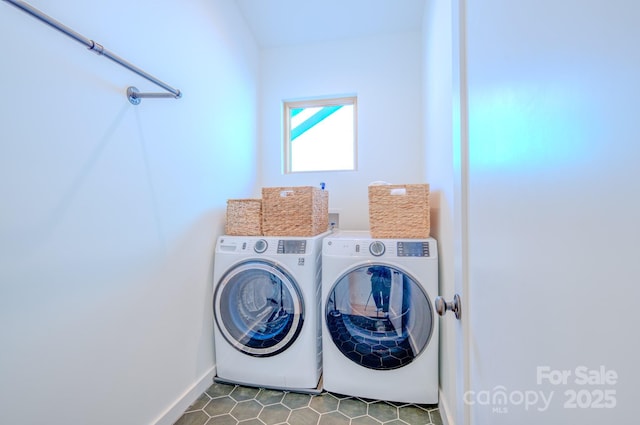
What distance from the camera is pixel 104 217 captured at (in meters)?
1.02

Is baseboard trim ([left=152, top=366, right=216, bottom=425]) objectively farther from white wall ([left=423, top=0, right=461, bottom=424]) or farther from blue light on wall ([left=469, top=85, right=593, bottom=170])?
blue light on wall ([left=469, top=85, right=593, bottom=170])

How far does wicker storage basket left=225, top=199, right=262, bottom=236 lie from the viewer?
1.66 m

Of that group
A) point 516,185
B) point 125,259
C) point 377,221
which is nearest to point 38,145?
point 125,259

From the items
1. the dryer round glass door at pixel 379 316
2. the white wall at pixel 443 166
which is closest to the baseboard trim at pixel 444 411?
the white wall at pixel 443 166

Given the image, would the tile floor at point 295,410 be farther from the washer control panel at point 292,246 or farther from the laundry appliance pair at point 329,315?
the washer control panel at point 292,246

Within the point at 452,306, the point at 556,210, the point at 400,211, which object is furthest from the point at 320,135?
the point at 556,210

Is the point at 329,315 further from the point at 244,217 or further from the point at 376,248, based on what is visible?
the point at 244,217

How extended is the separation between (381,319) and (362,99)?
70.7 inches

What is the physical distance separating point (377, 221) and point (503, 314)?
1053mm

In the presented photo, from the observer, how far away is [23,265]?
789mm

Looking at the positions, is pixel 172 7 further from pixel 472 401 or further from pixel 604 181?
pixel 472 401

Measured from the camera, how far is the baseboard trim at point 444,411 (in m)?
1.22

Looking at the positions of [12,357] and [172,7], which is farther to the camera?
[172,7]

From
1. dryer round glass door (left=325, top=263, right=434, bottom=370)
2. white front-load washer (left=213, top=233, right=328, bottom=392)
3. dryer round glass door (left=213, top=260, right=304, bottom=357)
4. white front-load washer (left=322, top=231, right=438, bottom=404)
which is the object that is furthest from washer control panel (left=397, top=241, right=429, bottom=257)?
dryer round glass door (left=213, top=260, right=304, bottom=357)
